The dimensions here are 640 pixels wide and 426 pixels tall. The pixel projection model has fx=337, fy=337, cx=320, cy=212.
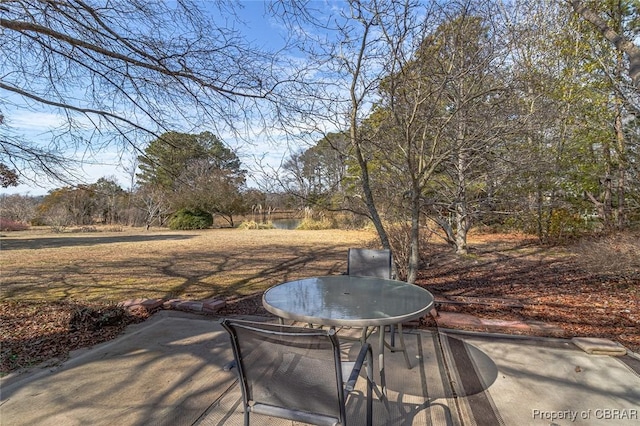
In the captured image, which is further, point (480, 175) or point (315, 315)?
point (480, 175)

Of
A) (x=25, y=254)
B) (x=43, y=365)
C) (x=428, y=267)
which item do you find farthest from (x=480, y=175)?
(x=25, y=254)

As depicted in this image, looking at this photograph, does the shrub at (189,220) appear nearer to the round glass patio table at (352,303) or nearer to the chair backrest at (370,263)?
the chair backrest at (370,263)

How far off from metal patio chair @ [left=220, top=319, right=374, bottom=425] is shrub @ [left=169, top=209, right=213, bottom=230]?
17.3 m

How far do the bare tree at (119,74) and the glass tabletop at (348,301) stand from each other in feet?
6.14

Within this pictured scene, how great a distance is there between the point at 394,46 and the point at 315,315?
105 inches

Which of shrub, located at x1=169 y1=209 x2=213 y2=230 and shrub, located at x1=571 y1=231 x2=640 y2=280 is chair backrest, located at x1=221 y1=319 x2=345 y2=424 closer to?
shrub, located at x1=571 y1=231 x2=640 y2=280

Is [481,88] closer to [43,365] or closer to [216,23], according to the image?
[216,23]

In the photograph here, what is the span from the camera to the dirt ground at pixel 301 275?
10.4ft

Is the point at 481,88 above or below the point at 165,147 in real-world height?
above

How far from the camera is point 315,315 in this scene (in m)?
1.90

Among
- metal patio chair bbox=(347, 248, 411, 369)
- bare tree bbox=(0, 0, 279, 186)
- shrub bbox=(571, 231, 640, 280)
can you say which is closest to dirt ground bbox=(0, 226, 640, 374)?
shrub bbox=(571, 231, 640, 280)

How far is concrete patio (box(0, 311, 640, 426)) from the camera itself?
192 centimetres

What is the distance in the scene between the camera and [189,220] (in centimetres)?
1759

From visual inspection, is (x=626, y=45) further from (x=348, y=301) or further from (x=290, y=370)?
(x=290, y=370)
